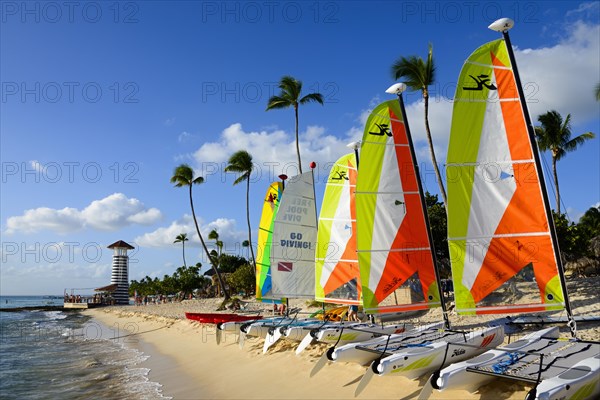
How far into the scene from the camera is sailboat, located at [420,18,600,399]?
985 centimetres

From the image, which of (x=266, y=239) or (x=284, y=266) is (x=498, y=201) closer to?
(x=284, y=266)

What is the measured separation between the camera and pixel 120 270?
3219 inches

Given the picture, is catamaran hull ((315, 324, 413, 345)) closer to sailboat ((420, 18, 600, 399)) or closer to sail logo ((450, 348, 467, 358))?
sailboat ((420, 18, 600, 399))

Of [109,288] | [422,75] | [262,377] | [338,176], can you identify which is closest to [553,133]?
[422,75]

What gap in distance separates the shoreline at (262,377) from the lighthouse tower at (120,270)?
6546 centimetres

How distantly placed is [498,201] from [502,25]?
4.19 metres

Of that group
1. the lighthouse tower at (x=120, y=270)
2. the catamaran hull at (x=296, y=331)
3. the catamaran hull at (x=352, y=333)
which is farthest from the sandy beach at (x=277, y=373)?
the lighthouse tower at (x=120, y=270)

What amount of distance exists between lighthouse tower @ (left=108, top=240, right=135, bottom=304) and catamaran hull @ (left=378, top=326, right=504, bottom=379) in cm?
8098

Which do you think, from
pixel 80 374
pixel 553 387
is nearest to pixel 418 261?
pixel 553 387

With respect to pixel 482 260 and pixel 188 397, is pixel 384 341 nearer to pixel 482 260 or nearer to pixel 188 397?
pixel 482 260

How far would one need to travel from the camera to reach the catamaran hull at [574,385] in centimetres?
621

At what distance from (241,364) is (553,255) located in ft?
33.3

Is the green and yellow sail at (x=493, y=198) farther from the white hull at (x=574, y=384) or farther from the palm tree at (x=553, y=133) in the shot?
the palm tree at (x=553, y=133)

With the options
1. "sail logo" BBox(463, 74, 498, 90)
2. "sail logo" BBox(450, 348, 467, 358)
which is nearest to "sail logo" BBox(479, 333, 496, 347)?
"sail logo" BBox(450, 348, 467, 358)
